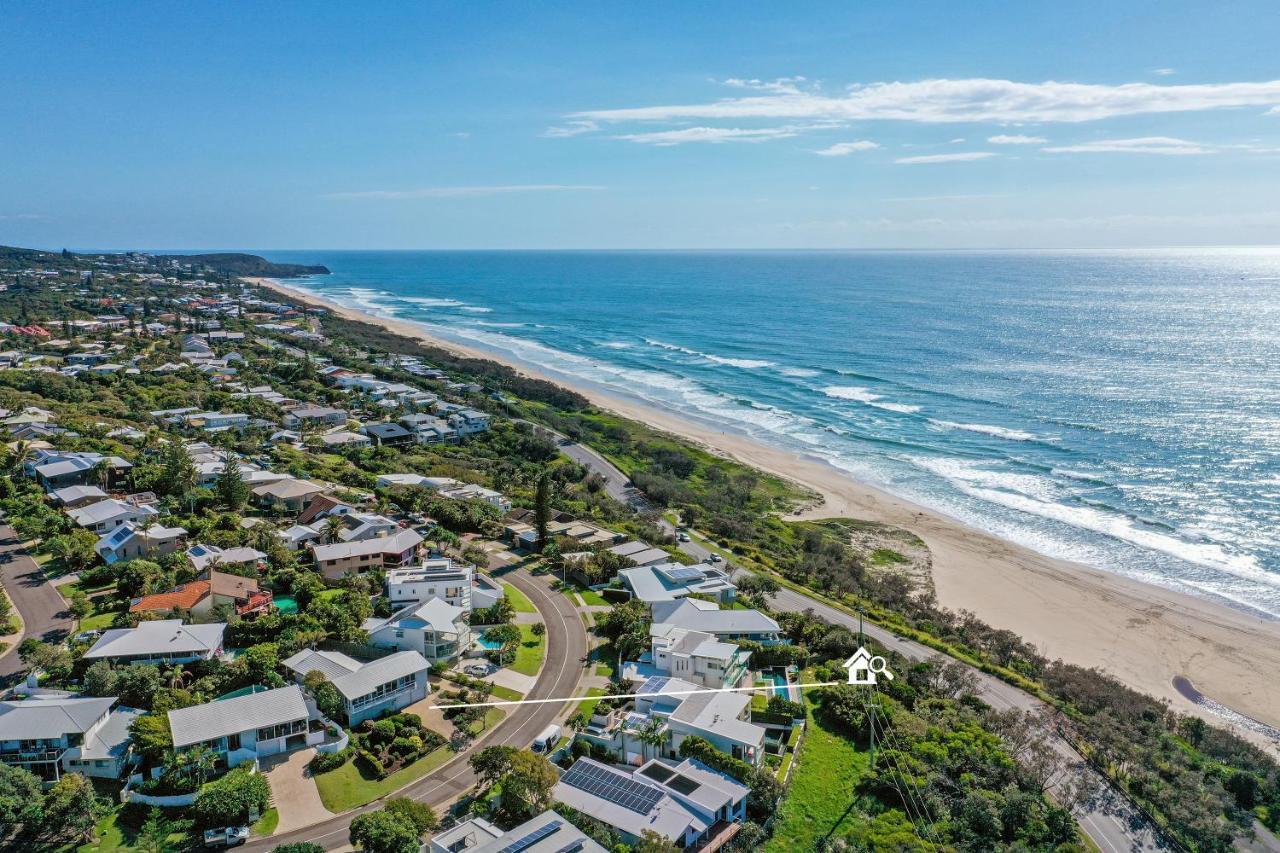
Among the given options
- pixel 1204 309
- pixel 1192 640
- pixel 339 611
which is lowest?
pixel 1192 640

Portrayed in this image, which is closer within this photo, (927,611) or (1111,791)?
(1111,791)

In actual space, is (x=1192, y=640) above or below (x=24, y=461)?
below

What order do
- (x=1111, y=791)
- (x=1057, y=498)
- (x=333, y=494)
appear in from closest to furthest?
(x=1111, y=791) < (x=333, y=494) < (x=1057, y=498)

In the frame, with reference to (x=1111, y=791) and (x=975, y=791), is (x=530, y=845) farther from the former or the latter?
(x=1111, y=791)

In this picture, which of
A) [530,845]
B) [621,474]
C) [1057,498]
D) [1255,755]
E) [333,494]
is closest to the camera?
[530,845]

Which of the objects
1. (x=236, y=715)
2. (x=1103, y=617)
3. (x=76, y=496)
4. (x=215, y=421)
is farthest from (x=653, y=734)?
(x=215, y=421)

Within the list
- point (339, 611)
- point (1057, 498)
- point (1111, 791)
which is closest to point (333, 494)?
point (339, 611)
